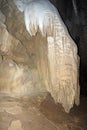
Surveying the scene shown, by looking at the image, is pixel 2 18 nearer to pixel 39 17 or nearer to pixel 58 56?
pixel 39 17

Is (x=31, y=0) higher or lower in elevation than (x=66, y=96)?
higher

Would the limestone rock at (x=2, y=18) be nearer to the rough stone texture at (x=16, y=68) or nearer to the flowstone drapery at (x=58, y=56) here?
the rough stone texture at (x=16, y=68)

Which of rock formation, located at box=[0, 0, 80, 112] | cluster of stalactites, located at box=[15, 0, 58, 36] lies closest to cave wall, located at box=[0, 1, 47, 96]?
rock formation, located at box=[0, 0, 80, 112]

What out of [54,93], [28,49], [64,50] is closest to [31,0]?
[28,49]

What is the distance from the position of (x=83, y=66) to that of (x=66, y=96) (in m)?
2.81

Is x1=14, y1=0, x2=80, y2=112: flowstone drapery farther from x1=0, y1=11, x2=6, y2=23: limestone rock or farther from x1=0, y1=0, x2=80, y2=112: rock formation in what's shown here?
x1=0, y1=11, x2=6, y2=23: limestone rock

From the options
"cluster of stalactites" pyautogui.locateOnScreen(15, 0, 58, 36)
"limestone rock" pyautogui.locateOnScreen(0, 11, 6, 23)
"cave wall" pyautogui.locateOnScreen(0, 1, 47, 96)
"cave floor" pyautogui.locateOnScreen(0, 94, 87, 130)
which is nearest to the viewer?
"cave floor" pyautogui.locateOnScreen(0, 94, 87, 130)

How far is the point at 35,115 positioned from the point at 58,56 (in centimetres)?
90

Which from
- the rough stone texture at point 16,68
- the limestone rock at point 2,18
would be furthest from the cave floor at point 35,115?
the limestone rock at point 2,18

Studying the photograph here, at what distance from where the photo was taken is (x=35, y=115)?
4.41m

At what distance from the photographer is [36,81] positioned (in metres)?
4.70

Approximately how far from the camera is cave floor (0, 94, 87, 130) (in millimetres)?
4289

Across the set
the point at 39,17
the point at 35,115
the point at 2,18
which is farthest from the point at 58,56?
the point at 2,18

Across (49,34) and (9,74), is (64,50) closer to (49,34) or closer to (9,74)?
(49,34)
